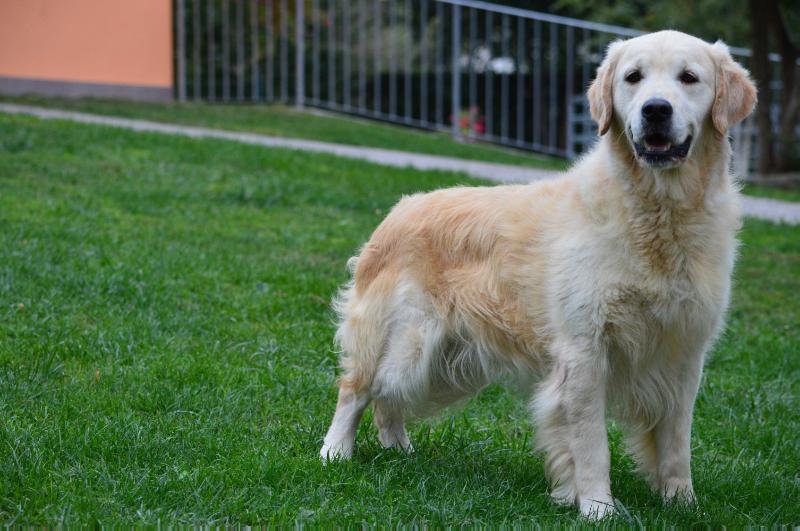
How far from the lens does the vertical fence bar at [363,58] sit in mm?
18438

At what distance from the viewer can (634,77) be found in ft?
12.8

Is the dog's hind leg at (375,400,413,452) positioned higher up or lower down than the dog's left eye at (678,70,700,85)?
lower down

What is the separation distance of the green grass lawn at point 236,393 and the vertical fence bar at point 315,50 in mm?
9945

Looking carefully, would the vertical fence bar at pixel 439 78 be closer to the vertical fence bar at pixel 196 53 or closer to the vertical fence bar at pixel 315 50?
the vertical fence bar at pixel 315 50

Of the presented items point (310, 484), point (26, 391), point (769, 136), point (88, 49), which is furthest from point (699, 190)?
point (88, 49)

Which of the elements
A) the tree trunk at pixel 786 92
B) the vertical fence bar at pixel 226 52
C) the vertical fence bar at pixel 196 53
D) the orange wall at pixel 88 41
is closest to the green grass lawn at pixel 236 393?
the tree trunk at pixel 786 92

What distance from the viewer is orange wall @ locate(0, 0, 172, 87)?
1600cm

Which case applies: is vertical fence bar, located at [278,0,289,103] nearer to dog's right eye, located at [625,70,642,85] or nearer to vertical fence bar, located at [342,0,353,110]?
vertical fence bar, located at [342,0,353,110]

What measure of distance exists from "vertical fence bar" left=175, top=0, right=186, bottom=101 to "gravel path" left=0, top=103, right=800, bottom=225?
16.3 ft

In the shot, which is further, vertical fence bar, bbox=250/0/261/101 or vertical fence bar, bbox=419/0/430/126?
vertical fence bar, bbox=250/0/261/101

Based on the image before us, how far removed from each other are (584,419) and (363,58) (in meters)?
15.2

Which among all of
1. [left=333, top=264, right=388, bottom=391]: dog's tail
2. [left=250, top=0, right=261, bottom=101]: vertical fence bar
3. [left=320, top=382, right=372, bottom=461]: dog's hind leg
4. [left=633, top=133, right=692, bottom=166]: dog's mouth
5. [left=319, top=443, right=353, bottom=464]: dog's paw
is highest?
[left=250, top=0, right=261, bottom=101]: vertical fence bar

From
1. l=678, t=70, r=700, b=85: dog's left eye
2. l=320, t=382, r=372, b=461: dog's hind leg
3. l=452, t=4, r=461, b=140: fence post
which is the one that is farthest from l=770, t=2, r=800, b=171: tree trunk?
l=320, t=382, r=372, b=461: dog's hind leg

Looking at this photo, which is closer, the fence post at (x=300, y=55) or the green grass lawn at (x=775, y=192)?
the green grass lawn at (x=775, y=192)
